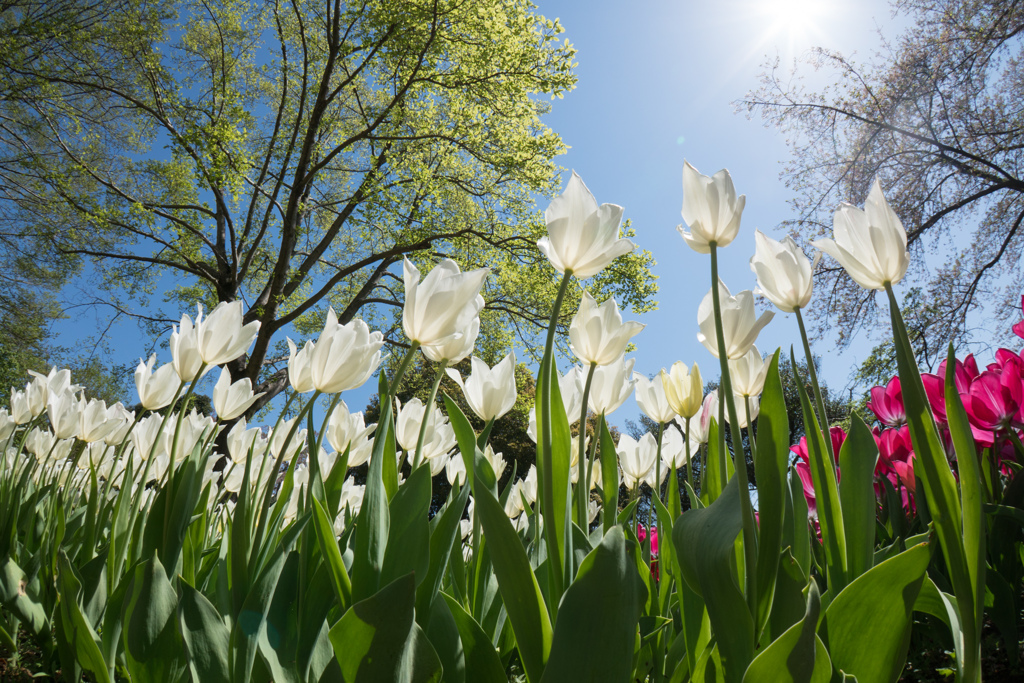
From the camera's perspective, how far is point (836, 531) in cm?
80

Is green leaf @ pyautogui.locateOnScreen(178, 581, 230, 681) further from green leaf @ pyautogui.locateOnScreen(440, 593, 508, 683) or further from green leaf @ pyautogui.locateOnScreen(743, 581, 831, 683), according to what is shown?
green leaf @ pyautogui.locateOnScreen(743, 581, 831, 683)

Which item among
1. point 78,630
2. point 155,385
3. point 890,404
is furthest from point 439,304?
point 890,404

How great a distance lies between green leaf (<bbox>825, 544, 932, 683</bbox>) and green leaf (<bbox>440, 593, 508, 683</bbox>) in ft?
1.38

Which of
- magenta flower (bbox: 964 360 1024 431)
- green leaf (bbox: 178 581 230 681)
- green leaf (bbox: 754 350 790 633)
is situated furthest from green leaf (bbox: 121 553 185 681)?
magenta flower (bbox: 964 360 1024 431)

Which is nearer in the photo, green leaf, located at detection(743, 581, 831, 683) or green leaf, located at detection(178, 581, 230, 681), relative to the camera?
green leaf, located at detection(743, 581, 831, 683)

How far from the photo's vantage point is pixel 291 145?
11.2 meters

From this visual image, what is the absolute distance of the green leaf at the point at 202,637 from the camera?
0.75 m

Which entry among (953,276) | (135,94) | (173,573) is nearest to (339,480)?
(173,573)

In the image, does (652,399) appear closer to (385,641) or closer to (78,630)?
(385,641)

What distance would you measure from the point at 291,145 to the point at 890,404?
11.9m

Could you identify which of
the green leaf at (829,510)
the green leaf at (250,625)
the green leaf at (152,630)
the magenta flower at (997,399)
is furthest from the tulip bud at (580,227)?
the magenta flower at (997,399)

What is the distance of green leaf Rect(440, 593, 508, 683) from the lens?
2.52ft

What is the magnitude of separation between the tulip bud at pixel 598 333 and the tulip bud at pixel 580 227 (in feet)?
0.46

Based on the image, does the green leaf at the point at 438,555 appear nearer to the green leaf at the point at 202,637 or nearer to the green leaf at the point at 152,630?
→ the green leaf at the point at 202,637
